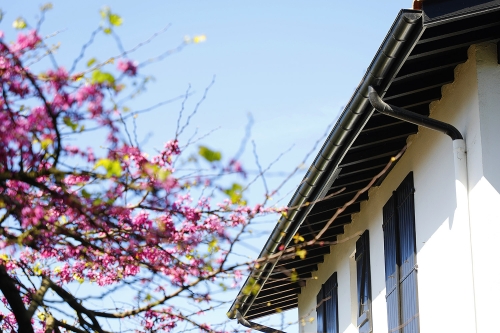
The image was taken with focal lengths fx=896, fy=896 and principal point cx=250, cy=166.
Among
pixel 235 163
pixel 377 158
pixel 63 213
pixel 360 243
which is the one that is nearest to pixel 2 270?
pixel 63 213

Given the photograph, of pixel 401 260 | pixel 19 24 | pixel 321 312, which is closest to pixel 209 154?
pixel 19 24

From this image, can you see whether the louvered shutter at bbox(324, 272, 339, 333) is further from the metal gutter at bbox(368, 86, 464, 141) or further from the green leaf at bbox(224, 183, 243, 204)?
the green leaf at bbox(224, 183, 243, 204)

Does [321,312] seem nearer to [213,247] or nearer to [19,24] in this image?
[213,247]

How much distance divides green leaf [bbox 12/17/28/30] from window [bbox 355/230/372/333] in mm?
6178

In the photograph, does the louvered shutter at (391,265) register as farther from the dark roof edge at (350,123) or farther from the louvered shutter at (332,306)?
the louvered shutter at (332,306)

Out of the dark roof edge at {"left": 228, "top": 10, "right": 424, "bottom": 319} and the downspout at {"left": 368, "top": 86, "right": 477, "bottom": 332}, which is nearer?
the dark roof edge at {"left": 228, "top": 10, "right": 424, "bottom": 319}

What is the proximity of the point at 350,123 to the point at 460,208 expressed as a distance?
4.38ft

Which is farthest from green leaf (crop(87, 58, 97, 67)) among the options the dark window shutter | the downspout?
the dark window shutter

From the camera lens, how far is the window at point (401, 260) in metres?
8.94

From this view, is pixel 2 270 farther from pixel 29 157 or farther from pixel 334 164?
pixel 334 164

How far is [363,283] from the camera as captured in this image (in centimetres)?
1112

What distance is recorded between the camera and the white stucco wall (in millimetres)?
7168

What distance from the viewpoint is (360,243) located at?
11.2 meters

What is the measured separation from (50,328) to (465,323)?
3.49m
